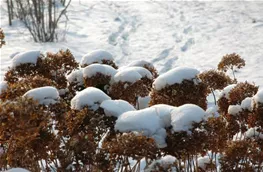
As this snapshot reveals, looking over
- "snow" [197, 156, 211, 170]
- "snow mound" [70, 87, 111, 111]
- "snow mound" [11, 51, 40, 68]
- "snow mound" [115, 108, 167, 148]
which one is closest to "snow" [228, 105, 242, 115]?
"snow" [197, 156, 211, 170]

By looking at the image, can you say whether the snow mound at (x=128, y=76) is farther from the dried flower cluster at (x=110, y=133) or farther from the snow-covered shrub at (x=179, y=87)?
the snow-covered shrub at (x=179, y=87)

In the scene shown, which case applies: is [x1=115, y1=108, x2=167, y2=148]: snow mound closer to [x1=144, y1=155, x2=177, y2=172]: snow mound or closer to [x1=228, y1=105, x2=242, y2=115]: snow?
[x1=144, y1=155, x2=177, y2=172]: snow mound

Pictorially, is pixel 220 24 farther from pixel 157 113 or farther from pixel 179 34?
pixel 157 113

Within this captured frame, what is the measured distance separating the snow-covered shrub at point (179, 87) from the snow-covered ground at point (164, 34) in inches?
171

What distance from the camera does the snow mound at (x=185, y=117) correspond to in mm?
2229

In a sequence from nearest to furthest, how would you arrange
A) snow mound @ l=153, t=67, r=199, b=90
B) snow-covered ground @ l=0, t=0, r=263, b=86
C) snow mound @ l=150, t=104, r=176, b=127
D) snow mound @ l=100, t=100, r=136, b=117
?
snow mound @ l=150, t=104, r=176, b=127
snow mound @ l=100, t=100, r=136, b=117
snow mound @ l=153, t=67, r=199, b=90
snow-covered ground @ l=0, t=0, r=263, b=86

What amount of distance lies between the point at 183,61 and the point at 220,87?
470 cm

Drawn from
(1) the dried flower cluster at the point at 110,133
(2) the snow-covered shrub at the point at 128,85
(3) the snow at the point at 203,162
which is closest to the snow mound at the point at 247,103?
(1) the dried flower cluster at the point at 110,133

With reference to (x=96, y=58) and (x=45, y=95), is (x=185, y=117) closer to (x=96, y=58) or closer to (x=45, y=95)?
(x=45, y=95)

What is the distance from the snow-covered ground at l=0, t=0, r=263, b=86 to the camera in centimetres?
847

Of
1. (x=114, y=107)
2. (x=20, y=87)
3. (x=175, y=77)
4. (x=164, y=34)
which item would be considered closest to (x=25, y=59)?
(x=20, y=87)

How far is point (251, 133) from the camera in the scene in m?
3.02

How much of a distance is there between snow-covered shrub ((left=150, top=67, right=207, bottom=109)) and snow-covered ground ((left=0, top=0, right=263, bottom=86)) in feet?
14.2

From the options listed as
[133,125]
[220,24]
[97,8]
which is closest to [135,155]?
[133,125]
